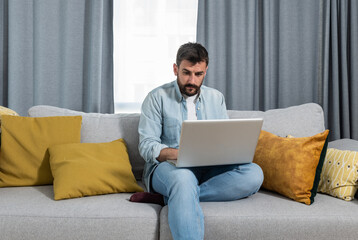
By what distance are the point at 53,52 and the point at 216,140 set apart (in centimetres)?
174

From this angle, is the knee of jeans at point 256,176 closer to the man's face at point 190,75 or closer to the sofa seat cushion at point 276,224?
the sofa seat cushion at point 276,224

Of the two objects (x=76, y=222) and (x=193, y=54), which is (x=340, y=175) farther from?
(x=76, y=222)

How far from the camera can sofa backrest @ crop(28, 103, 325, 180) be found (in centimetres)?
203

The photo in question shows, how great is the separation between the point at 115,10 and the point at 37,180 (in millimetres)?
1513

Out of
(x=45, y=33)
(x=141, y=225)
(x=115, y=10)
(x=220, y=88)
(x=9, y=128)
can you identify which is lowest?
(x=141, y=225)

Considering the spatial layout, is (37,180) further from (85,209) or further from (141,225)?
(141,225)

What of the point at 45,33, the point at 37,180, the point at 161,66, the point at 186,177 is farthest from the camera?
the point at 161,66

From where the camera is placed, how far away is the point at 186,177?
148 centimetres

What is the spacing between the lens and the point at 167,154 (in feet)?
5.52

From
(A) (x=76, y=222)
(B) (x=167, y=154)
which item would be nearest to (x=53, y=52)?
(B) (x=167, y=154)

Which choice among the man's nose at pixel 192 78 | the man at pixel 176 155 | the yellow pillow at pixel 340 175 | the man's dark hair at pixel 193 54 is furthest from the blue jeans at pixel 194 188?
the man's dark hair at pixel 193 54

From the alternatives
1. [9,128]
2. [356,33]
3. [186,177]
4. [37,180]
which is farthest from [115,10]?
[356,33]

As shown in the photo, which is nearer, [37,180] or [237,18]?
[37,180]

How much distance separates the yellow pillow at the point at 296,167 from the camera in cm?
157
